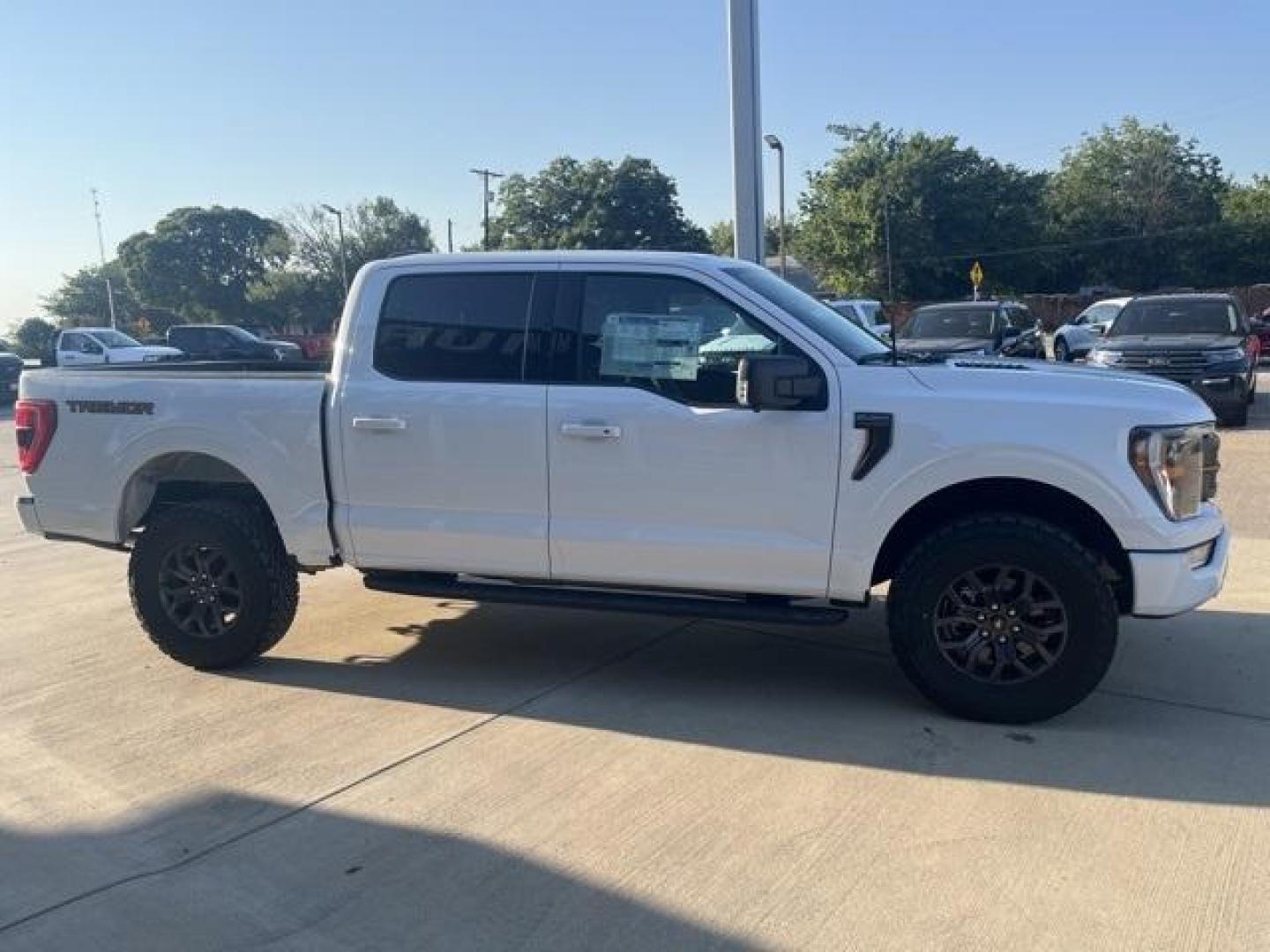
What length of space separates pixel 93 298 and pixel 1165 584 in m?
111

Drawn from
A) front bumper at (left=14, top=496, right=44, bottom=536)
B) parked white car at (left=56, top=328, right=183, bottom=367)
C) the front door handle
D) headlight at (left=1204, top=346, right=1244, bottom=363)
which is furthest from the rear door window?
parked white car at (left=56, top=328, right=183, bottom=367)

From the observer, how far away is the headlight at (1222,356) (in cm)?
1296

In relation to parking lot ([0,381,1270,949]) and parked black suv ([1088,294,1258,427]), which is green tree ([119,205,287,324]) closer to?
parked black suv ([1088,294,1258,427])

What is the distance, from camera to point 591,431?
4.66 metres

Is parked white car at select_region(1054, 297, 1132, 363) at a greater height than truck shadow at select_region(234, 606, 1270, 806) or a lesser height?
greater

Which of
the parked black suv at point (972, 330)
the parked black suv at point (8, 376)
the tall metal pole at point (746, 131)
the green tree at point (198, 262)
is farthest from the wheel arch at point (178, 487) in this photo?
the green tree at point (198, 262)

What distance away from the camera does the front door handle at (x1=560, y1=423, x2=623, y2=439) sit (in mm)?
4641

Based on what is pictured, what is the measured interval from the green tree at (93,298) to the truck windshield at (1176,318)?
324ft

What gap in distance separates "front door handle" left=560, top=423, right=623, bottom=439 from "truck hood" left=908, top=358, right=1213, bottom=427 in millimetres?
1284

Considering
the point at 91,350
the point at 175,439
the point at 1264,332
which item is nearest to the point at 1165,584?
Answer: the point at 175,439

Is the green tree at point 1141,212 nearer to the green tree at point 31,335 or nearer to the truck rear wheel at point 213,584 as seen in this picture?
the truck rear wheel at point 213,584

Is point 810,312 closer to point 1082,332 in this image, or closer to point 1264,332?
point 1082,332

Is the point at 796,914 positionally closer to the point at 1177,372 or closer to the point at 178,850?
the point at 178,850

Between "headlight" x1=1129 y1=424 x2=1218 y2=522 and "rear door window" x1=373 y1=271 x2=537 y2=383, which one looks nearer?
"headlight" x1=1129 y1=424 x2=1218 y2=522
